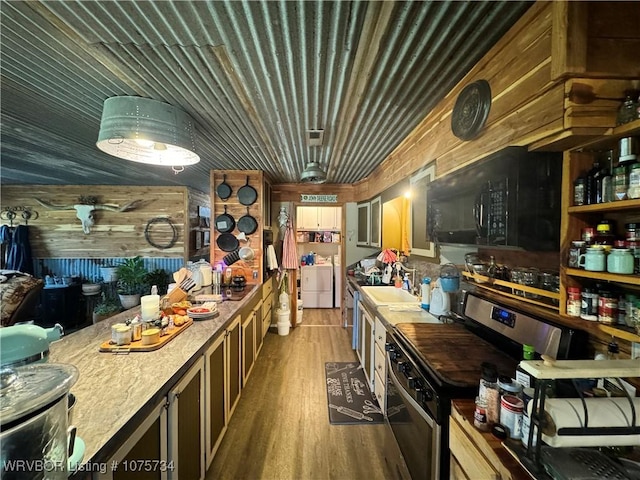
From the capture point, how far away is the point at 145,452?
99 centimetres

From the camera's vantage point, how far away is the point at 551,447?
0.72m

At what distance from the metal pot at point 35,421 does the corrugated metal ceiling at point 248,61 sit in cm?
130

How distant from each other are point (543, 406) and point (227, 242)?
3419 millimetres

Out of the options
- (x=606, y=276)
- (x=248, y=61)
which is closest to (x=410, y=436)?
(x=606, y=276)

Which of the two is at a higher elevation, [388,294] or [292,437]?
[388,294]


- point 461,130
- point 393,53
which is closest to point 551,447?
point 461,130

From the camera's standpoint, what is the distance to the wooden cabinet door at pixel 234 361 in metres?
2.01

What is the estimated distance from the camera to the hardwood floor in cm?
172

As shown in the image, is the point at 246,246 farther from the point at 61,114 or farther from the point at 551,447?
the point at 551,447

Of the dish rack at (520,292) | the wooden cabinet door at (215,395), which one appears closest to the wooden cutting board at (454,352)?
the dish rack at (520,292)

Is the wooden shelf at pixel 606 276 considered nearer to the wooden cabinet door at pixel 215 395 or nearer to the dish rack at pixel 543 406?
the dish rack at pixel 543 406

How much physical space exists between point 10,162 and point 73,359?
12.8ft

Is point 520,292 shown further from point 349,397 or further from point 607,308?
point 349,397

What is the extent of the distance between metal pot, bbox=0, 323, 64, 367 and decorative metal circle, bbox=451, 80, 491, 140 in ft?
6.26
